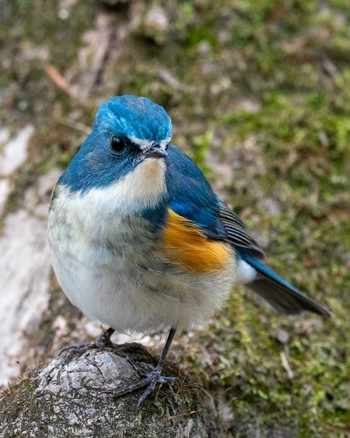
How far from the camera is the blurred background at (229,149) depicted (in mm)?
4836

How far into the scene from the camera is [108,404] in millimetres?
3682

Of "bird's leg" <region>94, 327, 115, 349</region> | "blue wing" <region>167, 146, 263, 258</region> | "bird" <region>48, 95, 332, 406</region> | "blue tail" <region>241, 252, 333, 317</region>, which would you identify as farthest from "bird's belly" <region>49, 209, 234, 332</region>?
"blue tail" <region>241, 252, 333, 317</region>

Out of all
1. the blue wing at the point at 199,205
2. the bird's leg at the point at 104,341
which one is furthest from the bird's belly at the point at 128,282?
the blue wing at the point at 199,205

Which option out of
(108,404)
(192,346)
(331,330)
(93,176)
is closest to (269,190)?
(331,330)

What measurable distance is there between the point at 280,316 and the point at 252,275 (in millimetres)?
397

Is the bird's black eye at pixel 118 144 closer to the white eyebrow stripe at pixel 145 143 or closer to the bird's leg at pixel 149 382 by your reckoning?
the white eyebrow stripe at pixel 145 143

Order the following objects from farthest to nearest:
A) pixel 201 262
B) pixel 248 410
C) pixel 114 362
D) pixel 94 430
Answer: pixel 248 410 → pixel 201 262 → pixel 114 362 → pixel 94 430

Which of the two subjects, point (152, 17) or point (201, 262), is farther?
point (152, 17)

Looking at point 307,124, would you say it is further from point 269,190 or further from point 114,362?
point 114,362

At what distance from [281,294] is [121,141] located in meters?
1.84

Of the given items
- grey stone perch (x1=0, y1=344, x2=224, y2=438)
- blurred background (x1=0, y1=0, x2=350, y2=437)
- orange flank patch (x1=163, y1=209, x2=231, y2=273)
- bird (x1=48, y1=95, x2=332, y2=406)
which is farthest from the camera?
blurred background (x1=0, y1=0, x2=350, y2=437)

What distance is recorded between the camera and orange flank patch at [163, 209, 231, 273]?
402 centimetres

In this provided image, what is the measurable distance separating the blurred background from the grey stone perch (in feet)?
1.47

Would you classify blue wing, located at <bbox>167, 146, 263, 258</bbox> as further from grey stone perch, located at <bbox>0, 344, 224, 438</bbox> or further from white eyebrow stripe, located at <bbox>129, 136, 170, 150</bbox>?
grey stone perch, located at <bbox>0, 344, 224, 438</bbox>
